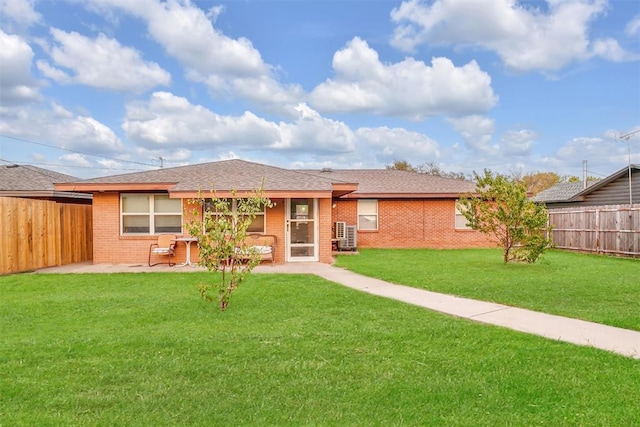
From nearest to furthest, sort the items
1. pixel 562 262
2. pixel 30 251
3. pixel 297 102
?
pixel 30 251, pixel 562 262, pixel 297 102

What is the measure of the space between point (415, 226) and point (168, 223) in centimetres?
1065

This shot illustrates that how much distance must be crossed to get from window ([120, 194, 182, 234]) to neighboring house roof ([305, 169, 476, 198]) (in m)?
7.70

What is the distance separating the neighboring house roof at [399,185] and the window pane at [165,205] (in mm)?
7577

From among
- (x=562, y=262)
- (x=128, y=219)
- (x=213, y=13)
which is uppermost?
(x=213, y=13)

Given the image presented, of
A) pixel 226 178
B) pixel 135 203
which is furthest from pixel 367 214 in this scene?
pixel 135 203

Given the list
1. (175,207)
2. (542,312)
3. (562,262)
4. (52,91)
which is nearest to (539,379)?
(542,312)

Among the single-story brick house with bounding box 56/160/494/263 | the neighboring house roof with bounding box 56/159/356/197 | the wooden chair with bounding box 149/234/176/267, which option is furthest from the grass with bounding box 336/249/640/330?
the wooden chair with bounding box 149/234/176/267

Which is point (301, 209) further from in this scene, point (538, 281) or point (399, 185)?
point (399, 185)

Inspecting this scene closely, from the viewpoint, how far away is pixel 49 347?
195 inches

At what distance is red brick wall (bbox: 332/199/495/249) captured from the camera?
64.5 feet

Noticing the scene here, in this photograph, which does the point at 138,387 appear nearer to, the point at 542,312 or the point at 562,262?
the point at 542,312

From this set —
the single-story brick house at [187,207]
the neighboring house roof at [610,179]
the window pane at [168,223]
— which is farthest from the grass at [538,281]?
the neighboring house roof at [610,179]

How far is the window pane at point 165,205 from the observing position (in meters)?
14.2

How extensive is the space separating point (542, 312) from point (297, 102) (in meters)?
16.6
